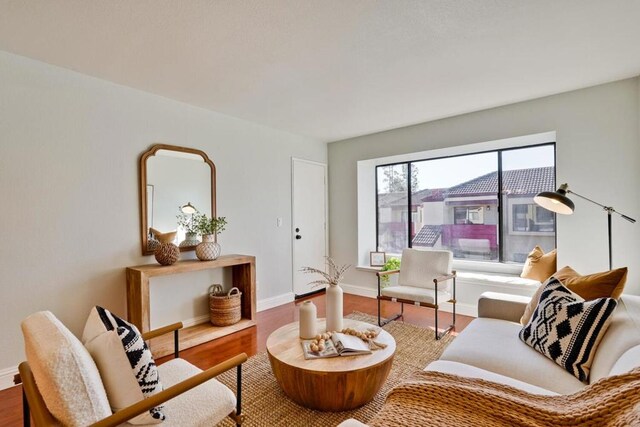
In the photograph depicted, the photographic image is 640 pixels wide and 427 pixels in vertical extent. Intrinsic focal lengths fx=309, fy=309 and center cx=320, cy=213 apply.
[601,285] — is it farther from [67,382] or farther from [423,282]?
[67,382]

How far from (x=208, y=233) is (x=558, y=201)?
10.5 ft

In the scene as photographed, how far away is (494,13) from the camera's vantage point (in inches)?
73.0

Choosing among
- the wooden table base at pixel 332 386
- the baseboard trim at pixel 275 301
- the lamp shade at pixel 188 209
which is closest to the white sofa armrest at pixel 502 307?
the wooden table base at pixel 332 386

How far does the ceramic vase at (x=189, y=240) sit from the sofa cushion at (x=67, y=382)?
87.0 inches

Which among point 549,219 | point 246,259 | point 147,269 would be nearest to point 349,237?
point 246,259

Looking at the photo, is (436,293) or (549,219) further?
(549,219)

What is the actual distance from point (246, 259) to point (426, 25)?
2695mm

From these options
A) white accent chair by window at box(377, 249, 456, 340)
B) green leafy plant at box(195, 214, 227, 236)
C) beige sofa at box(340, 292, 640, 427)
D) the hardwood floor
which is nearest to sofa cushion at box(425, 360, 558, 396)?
beige sofa at box(340, 292, 640, 427)

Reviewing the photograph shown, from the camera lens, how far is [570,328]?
62.8 inches

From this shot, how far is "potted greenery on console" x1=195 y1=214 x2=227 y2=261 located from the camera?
10.4ft

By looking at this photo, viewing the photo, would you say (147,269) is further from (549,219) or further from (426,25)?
(549,219)

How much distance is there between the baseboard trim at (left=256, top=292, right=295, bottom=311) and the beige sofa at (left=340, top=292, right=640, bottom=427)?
2.62 metres

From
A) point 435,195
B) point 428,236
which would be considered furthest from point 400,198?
point 428,236

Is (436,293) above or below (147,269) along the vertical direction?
below
